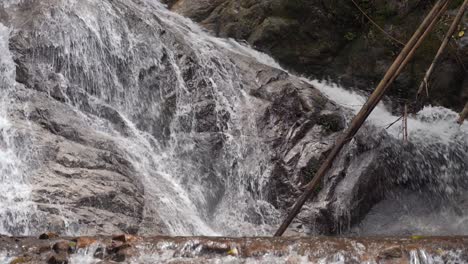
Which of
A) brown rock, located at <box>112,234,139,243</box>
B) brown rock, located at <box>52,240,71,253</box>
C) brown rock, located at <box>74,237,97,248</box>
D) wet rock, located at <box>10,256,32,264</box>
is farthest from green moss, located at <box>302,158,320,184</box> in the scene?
wet rock, located at <box>10,256,32,264</box>

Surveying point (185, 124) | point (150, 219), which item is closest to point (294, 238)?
point (150, 219)

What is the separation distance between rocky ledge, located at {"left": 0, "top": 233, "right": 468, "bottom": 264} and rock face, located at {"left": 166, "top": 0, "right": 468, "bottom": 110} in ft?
22.7

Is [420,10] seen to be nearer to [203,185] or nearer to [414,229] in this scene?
[414,229]

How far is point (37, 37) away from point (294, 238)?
6.09 m

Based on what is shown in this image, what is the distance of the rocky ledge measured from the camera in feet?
15.6

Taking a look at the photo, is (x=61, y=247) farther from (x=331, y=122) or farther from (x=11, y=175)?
(x=331, y=122)

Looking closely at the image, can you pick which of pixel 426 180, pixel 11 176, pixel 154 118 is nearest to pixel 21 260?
pixel 11 176

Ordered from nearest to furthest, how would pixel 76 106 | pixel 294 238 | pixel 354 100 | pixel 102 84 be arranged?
pixel 294 238, pixel 76 106, pixel 102 84, pixel 354 100

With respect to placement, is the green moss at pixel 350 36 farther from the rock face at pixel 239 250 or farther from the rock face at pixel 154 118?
the rock face at pixel 239 250

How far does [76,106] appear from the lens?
8.77m

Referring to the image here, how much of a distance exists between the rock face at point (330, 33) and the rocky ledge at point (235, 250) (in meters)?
6.93

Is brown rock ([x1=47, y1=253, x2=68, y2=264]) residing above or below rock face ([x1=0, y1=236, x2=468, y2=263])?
below

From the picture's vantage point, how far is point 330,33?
39.4 feet

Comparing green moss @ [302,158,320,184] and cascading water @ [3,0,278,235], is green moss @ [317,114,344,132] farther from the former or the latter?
cascading water @ [3,0,278,235]
